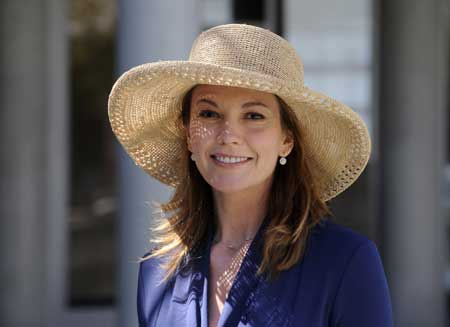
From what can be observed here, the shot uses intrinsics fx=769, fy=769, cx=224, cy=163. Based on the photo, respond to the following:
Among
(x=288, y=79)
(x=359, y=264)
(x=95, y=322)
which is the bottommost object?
(x=95, y=322)

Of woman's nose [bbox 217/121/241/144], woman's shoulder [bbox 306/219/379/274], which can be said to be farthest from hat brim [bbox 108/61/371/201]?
woman's shoulder [bbox 306/219/379/274]

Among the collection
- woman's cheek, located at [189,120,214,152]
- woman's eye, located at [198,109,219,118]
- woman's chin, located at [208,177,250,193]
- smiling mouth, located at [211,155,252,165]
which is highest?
woman's eye, located at [198,109,219,118]

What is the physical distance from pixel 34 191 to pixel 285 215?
4.24m

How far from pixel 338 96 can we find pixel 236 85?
4.60 meters

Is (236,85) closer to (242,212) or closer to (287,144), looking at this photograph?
(287,144)

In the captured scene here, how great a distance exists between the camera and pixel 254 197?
2.26 meters

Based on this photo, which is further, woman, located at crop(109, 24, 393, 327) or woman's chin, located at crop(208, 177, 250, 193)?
woman's chin, located at crop(208, 177, 250, 193)

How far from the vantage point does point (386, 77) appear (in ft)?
19.3

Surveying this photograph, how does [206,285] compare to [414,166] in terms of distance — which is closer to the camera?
[206,285]

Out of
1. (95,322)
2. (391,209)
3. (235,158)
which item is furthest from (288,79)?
(95,322)

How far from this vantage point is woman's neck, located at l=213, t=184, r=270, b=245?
2258 mm

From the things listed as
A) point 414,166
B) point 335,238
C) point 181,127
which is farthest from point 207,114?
point 414,166

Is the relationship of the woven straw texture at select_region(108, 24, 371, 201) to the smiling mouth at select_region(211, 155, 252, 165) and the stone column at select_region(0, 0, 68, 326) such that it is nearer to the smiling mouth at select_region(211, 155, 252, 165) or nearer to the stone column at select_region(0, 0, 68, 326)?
the smiling mouth at select_region(211, 155, 252, 165)

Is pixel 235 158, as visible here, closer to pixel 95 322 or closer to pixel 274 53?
pixel 274 53
